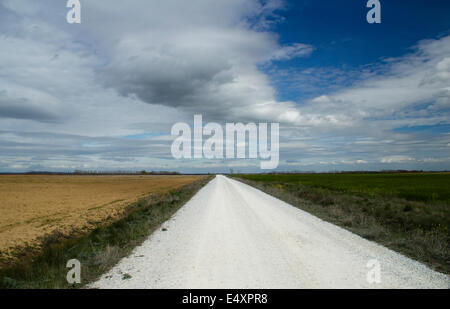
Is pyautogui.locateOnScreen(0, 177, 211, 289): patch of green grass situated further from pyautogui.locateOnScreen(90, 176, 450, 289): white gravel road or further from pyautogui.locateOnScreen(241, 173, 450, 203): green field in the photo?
pyautogui.locateOnScreen(241, 173, 450, 203): green field

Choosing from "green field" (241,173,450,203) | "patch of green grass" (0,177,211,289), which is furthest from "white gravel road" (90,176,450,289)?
"green field" (241,173,450,203)

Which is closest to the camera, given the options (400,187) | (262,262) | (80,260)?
(262,262)

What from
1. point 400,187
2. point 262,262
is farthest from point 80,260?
point 400,187

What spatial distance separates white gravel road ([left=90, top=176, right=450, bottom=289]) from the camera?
498 cm

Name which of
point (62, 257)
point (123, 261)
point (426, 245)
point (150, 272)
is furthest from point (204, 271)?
point (426, 245)

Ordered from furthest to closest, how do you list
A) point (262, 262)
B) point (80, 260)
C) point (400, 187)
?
point (400, 187)
point (80, 260)
point (262, 262)

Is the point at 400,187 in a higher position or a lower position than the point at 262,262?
lower

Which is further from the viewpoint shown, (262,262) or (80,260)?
(80,260)

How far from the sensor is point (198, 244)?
25.8ft

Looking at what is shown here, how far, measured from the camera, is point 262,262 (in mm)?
6160

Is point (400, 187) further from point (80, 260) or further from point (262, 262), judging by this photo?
point (80, 260)

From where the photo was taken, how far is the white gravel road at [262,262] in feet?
16.3

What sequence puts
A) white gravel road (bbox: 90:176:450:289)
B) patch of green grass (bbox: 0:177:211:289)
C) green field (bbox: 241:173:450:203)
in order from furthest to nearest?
green field (bbox: 241:173:450:203), patch of green grass (bbox: 0:177:211:289), white gravel road (bbox: 90:176:450:289)
